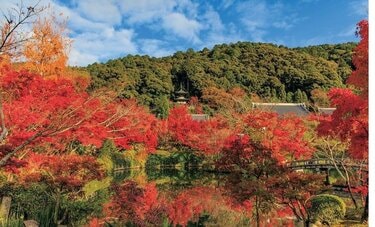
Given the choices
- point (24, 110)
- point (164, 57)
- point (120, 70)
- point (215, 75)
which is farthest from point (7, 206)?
point (164, 57)

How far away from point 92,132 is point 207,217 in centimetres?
653

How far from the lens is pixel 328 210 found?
28.2 feet

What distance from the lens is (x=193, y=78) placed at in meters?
45.5

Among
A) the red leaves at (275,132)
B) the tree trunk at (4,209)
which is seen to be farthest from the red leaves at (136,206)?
the red leaves at (275,132)

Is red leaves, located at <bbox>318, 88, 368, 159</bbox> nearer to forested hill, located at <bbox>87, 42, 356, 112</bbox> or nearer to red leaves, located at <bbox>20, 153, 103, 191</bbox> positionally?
red leaves, located at <bbox>20, 153, 103, 191</bbox>

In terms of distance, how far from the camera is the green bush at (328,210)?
8.56m

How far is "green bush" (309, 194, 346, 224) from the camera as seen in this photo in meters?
8.56

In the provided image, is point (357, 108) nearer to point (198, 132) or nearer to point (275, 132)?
point (275, 132)

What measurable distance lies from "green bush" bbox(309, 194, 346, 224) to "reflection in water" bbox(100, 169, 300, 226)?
723mm

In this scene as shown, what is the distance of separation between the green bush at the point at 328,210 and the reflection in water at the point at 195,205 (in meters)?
0.72

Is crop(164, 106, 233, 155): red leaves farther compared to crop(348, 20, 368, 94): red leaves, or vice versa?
crop(164, 106, 233, 155): red leaves

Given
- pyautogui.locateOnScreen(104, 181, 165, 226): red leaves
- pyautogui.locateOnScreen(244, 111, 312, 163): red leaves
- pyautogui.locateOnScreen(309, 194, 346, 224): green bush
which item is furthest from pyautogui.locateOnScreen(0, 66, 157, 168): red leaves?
pyautogui.locateOnScreen(244, 111, 312, 163): red leaves

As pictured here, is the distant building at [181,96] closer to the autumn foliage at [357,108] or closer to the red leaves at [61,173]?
the red leaves at [61,173]

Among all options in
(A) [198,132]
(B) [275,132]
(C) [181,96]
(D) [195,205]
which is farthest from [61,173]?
(C) [181,96]
